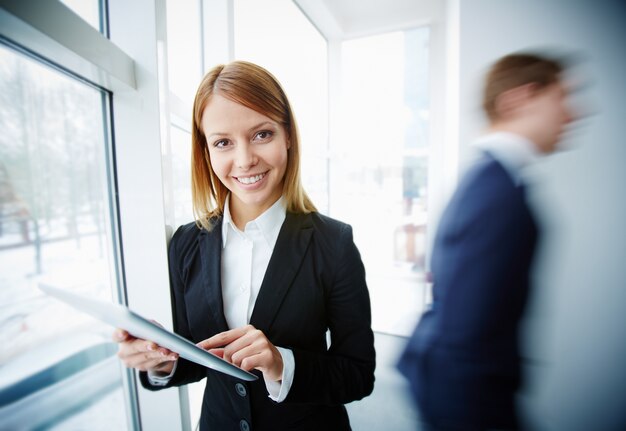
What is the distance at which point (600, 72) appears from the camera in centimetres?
139

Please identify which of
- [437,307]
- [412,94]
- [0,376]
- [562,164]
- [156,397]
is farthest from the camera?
[412,94]

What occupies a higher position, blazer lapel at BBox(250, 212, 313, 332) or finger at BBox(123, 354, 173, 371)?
blazer lapel at BBox(250, 212, 313, 332)

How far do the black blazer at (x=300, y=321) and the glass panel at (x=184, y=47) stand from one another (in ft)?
2.74

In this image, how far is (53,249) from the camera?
36.7 inches

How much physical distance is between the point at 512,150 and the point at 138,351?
4.21 feet

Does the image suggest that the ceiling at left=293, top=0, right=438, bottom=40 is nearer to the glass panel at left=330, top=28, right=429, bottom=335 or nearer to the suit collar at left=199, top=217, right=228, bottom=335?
the glass panel at left=330, top=28, right=429, bottom=335

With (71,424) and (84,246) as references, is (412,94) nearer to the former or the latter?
(84,246)

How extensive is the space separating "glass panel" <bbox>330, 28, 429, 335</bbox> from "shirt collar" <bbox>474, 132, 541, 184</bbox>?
266 cm

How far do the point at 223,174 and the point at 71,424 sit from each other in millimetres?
1156

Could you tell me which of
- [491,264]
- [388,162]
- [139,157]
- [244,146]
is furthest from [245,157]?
[388,162]

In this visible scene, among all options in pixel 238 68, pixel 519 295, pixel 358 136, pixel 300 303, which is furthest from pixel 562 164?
pixel 358 136

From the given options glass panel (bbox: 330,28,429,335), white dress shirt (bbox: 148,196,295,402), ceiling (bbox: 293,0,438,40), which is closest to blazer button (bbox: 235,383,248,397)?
white dress shirt (bbox: 148,196,295,402)

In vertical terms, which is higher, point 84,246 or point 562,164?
point 562,164

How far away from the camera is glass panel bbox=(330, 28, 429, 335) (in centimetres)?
345
